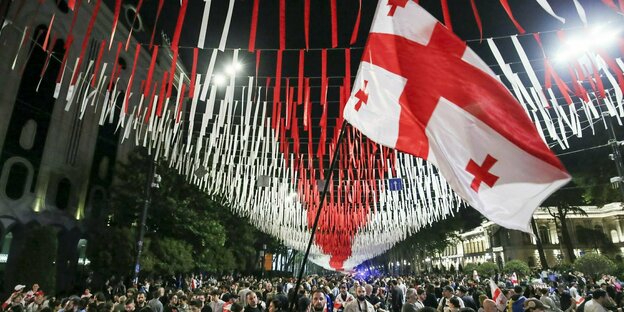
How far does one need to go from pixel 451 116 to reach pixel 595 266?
31372 mm

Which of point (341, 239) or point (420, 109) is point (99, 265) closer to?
point (420, 109)

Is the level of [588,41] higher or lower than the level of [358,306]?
higher

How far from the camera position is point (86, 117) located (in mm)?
26359

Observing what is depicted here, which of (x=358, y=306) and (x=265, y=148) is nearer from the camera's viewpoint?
(x=358, y=306)

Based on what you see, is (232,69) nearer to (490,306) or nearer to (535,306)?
(490,306)

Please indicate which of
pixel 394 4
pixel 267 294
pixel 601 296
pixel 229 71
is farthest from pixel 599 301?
pixel 229 71

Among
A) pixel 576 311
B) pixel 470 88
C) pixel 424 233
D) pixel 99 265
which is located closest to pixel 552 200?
pixel 424 233

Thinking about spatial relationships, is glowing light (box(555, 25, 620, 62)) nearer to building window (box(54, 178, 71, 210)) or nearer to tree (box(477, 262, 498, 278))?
building window (box(54, 178, 71, 210))

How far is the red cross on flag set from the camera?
3.47m

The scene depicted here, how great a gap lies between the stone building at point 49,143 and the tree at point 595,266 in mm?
34236

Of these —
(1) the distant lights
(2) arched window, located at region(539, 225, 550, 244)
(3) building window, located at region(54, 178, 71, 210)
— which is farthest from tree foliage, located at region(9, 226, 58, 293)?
(2) arched window, located at region(539, 225, 550, 244)

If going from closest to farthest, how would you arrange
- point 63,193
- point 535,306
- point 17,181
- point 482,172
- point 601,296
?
1. point 482,172
2. point 535,306
3. point 601,296
4. point 17,181
5. point 63,193

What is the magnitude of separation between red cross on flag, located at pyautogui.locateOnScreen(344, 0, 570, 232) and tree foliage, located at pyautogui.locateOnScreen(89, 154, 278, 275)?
19398 mm

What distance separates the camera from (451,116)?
13.4ft
